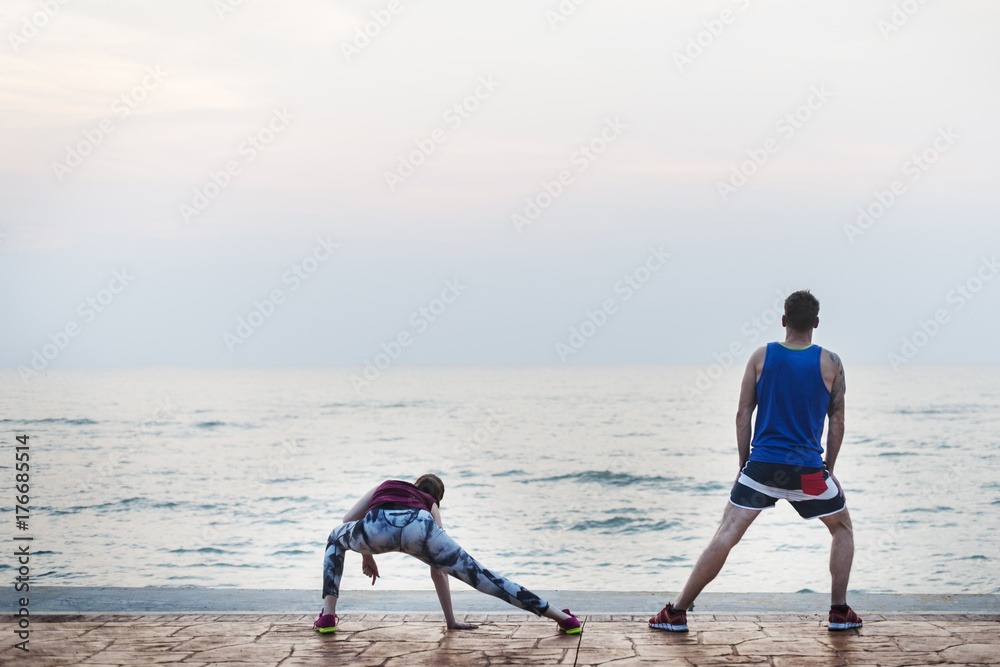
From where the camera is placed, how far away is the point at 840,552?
4.81 m

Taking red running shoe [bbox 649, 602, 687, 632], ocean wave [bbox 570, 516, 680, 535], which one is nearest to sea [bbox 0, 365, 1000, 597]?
ocean wave [bbox 570, 516, 680, 535]

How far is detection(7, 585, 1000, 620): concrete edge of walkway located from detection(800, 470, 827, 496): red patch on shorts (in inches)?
41.6

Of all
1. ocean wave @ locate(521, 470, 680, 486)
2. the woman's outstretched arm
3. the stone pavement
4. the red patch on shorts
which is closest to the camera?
the stone pavement

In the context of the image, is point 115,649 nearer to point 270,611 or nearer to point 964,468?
point 270,611

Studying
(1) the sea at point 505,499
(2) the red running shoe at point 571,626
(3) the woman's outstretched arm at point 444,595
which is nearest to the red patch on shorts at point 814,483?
(2) the red running shoe at point 571,626

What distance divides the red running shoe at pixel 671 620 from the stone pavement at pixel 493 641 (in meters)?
0.07

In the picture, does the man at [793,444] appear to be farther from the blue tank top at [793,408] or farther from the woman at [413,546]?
the woman at [413,546]

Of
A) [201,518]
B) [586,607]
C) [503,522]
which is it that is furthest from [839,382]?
[201,518]

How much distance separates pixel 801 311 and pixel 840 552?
4.18 feet

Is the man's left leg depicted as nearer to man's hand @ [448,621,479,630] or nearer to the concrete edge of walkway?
the concrete edge of walkway

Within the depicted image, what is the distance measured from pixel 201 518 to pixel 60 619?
15.3 m

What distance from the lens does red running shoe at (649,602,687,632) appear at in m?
Answer: 4.89

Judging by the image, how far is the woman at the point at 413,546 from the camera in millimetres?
4762

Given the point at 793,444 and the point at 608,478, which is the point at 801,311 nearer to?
the point at 793,444
